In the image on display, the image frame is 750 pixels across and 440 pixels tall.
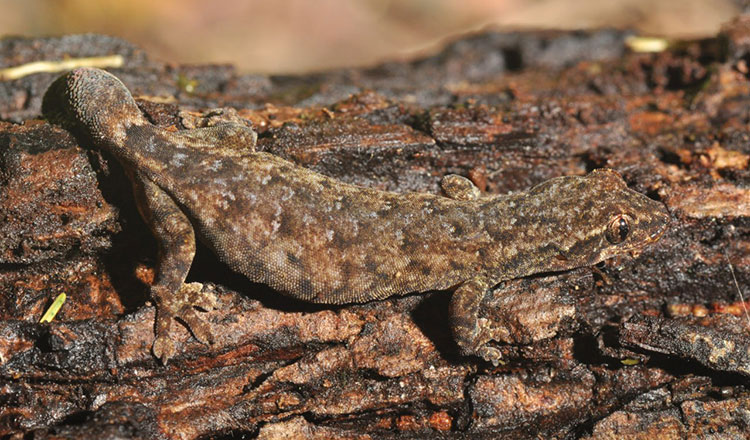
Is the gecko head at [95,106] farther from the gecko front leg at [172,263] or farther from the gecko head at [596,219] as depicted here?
the gecko head at [596,219]

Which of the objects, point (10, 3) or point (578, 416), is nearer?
point (578, 416)


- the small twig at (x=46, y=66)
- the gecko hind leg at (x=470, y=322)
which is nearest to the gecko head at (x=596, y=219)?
the gecko hind leg at (x=470, y=322)

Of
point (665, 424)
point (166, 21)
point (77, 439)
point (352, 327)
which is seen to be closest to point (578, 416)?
point (665, 424)

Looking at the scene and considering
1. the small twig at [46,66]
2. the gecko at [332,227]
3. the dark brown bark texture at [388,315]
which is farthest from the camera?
the small twig at [46,66]

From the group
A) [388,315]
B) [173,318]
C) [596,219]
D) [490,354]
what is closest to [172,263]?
[173,318]

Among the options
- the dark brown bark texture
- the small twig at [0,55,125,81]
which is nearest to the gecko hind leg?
the dark brown bark texture

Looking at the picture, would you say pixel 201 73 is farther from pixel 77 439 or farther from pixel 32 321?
pixel 77 439

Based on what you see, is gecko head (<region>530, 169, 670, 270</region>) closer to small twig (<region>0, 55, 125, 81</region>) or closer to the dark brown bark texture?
the dark brown bark texture
